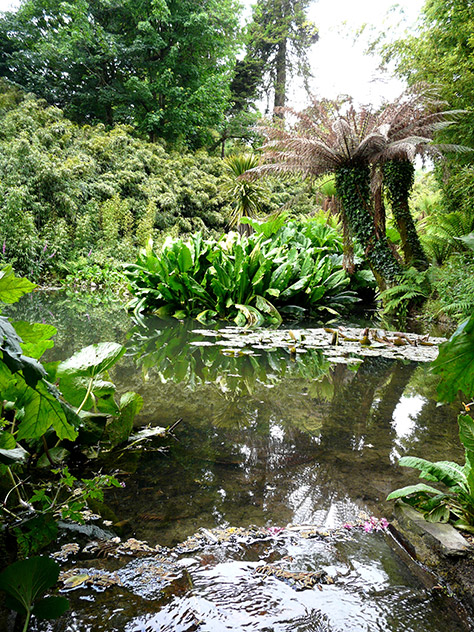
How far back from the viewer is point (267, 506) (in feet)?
3.35

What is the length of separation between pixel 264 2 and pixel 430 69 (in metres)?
16.5

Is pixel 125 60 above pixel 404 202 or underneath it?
above

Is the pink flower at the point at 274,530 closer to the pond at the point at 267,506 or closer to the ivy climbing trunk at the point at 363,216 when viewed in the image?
the pond at the point at 267,506

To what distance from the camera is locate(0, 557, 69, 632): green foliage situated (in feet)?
1.77

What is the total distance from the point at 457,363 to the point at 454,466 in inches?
14.7

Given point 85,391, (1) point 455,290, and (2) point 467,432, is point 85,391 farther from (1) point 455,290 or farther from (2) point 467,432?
(1) point 455,290

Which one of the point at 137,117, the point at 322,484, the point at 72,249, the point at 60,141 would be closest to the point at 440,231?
the point at 322,484

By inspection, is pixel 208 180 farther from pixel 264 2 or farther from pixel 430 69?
pixel 264 2

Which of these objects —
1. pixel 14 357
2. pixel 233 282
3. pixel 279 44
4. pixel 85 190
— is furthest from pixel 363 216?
pixel 279 44

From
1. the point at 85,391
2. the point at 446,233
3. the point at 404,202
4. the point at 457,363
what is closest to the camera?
the point at 457,363

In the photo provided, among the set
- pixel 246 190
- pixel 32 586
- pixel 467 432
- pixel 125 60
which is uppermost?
pixel 125 60

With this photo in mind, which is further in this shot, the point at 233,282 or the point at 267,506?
the point at 233,282

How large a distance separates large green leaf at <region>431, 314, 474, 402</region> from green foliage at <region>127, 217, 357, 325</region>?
10.7ft

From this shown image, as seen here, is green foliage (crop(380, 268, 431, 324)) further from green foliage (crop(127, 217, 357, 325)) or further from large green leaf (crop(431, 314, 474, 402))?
large green leaf (crop(431, 314, 474, 402))
